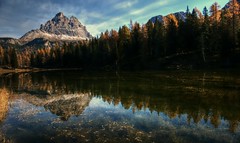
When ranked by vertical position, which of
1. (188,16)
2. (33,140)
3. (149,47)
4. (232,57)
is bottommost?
(33,140)

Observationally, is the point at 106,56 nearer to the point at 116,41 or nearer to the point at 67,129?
the point at 116,41

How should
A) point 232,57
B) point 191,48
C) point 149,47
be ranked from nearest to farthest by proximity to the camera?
point 232,57 → point 191,48 → point 149,47

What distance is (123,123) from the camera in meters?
20.9

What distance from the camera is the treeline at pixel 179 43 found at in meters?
80.3

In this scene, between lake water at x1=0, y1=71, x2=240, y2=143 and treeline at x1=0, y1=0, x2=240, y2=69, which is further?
treeline at x1=0, y1=0, x2=240, y2=69

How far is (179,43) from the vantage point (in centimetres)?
9706

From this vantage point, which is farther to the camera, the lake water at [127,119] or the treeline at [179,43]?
the treeline at [179,43]

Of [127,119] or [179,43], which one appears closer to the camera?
[127,119]

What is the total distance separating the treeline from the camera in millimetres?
80312

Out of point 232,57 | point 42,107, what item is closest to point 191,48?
point 232,57

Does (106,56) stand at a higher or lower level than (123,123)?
higher

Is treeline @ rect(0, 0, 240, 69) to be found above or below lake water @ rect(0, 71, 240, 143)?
above

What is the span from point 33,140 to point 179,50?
89499 millimetres

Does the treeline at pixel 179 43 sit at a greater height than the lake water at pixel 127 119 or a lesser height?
greater
